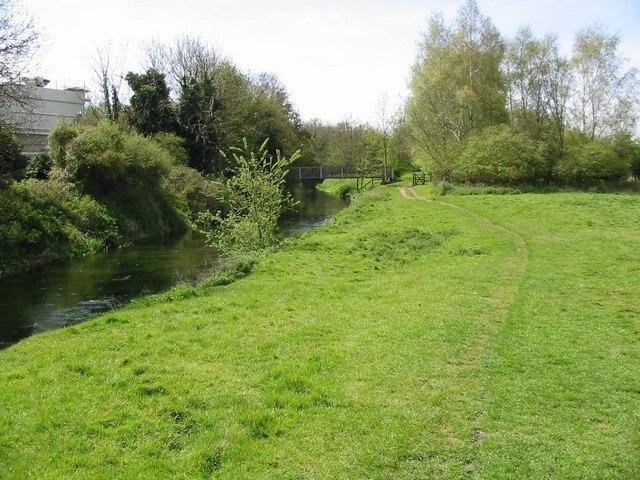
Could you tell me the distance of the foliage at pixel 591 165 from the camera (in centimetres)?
4412

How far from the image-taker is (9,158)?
88.1 ft

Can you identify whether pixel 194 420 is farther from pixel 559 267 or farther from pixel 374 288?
pixel 559 267

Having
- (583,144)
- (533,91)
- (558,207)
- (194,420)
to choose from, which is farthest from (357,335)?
(533,91)

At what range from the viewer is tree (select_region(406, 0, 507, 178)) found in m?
49.8

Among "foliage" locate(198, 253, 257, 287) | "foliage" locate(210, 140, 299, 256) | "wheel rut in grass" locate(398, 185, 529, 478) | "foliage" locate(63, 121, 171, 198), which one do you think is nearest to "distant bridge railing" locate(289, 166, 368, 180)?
"foliage" locate(63, 121, 171, 198)

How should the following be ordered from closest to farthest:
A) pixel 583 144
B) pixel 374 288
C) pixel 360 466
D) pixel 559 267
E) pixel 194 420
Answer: pixel 360 466
pixel 194 420
pixel 374 288
pixel 559 267
pixel 583 144

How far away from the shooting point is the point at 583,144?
46.5 metres

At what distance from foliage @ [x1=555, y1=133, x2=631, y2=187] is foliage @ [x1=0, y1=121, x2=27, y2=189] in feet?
136

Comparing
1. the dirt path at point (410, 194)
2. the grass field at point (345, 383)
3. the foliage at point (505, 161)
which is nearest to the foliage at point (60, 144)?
the grass field at point (345, 383)

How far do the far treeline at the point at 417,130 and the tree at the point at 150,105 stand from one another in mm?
103

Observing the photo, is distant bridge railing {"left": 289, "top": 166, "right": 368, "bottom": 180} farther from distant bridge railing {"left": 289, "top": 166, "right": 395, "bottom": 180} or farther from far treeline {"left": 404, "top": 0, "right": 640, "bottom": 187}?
far treeline {"left": 404, "top": 0, "right": 640, "bottom": 187}

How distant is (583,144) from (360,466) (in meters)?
48.7

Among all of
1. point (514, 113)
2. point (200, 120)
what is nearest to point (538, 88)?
point (514, 113)

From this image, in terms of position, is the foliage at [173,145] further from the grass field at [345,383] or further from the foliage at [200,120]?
the grass field at [345,383]
